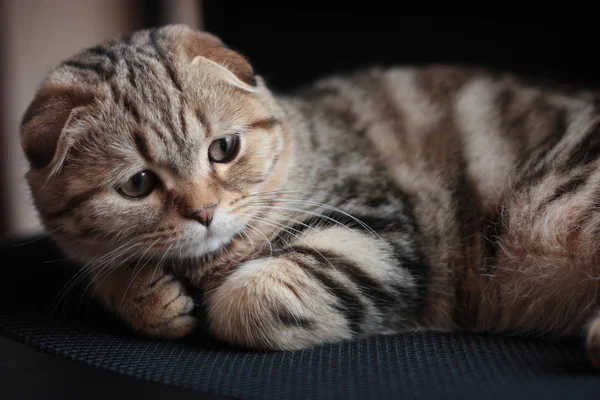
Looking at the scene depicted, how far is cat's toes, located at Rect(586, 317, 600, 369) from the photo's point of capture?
2.77 ft

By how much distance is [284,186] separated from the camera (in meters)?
1.20

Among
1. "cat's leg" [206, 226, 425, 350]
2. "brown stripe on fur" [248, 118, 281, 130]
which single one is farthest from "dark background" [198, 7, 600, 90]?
"cat's leg" [206, 226, 425, 350]

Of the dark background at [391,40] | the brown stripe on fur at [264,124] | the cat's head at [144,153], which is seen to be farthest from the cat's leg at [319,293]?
the dark background at [391,40]

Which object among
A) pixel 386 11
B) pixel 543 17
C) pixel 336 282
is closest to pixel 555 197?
pixel 336 282

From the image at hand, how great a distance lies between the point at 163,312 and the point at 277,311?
0.19 meters

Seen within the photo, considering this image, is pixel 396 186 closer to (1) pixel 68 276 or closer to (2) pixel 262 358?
(2) pixel 262 358

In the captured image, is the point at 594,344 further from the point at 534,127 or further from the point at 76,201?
the point at 76,201

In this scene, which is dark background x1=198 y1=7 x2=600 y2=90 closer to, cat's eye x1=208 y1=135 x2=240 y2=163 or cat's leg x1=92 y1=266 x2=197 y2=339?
cat's eye x1=208 y1=135 x2=240 y2=163

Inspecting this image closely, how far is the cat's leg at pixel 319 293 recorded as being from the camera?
1.00m

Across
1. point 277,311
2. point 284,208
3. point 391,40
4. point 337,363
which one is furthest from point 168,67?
point 391,40

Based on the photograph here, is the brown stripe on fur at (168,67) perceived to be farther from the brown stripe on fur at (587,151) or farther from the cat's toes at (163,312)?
the brown stripe on fur at (587,151)

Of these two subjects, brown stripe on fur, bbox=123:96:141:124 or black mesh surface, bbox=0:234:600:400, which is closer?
black mesh surface, bbox=0:234:600:400

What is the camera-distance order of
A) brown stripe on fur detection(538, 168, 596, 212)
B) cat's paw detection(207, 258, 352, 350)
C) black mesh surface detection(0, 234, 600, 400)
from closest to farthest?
black mesh surface detection(0, 234, 600, 400), cat's paw detection(207, 258, 352, 350), brown stripe on fur detection(538, 168, 596, 212)

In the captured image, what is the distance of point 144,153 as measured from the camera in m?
1.02
